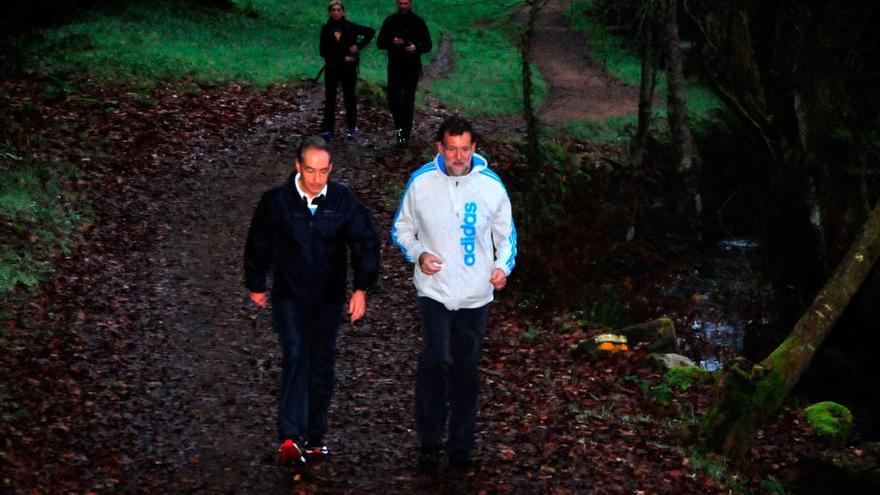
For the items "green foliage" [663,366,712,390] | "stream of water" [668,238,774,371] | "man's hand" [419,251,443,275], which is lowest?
"stream of water" [668,238,774,371]

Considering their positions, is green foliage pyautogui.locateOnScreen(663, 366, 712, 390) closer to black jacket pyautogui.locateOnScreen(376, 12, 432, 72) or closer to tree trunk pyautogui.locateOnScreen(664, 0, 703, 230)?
tree trunk pyautogui.locateOnScreen(664, 0, 703, 230)

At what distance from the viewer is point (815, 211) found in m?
12.7

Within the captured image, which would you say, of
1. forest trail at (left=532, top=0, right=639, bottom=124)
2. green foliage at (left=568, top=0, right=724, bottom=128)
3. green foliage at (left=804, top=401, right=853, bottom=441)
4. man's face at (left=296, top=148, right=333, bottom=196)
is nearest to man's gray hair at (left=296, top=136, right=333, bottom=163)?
man's face at (left=296, top=148, right=333, bottom=196)

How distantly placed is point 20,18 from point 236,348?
16.6m

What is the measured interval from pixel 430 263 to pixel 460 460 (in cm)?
151

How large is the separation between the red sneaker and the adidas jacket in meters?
1.34

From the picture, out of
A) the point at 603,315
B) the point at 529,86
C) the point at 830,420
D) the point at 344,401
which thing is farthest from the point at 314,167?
the point at 529,86

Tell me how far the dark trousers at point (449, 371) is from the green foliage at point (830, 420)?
432 cm

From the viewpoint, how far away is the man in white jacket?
265 inches

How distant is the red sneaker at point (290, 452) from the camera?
7.04 metres

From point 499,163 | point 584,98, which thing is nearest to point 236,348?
point 499,163

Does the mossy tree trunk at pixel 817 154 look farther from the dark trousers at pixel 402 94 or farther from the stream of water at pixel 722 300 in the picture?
the dark trousers at pixel 402 94

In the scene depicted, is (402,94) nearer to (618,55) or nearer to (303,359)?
(303,359)

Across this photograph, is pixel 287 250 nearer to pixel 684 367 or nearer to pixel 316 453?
pixel 316 453
